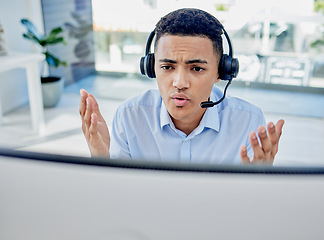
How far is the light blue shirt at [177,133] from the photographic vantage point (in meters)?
1.07

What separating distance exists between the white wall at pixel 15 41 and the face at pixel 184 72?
2.68 metres

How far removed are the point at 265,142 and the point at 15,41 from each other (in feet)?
11.2

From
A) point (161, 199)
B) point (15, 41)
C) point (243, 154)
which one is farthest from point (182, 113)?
point (15, 41)

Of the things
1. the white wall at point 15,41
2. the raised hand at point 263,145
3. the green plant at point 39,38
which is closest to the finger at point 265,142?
the raised hand at point 263,145

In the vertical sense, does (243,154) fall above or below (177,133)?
above

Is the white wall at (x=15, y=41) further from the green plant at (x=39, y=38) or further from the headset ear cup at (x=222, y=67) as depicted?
the headset ear cup at (x=222, y=67)

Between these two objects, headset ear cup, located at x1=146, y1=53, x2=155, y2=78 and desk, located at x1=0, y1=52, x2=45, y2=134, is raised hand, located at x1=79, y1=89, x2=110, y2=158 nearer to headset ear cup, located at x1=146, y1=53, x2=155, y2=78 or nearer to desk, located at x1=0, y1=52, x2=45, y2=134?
headset ear cup, located at x1=146, y1=53, x2=155, y2=78

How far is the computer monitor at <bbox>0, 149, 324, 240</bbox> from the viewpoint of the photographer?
0.35 m

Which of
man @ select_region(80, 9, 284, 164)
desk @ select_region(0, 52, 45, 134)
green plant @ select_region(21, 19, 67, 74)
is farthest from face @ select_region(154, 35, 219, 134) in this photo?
green plant @ select_region(21, 19, 67, 74)

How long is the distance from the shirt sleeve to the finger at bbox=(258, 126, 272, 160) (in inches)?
21.6

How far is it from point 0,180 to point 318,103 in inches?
143

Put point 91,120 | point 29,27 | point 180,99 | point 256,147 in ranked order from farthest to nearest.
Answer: point 29,27 < point 180,99 < point 91,120 < point 256,147

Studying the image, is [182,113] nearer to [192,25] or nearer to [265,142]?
[192,25]

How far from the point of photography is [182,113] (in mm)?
981
